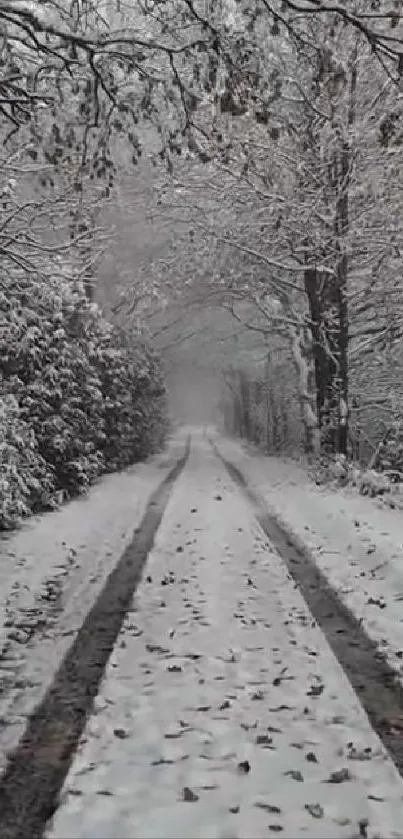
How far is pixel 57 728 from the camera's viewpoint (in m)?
5.43

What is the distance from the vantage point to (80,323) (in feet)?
64.7

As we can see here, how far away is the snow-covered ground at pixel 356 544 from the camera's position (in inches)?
316

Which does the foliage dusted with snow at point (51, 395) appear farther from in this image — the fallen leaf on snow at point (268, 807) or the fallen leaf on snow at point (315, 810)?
the fallen leaf on snow at point (315, 810)

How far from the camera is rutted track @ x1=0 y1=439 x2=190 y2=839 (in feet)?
14.3

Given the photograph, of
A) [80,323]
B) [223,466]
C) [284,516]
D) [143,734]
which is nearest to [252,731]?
[143,734]

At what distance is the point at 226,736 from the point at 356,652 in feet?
6.77

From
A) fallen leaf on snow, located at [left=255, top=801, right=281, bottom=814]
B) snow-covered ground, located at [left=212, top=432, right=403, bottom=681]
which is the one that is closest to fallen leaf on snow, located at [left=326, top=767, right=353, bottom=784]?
fallen leaf on snow, located at [left=255, top=801, right=281, bottom=814]

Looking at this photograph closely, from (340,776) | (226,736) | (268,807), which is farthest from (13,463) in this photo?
(268,807)

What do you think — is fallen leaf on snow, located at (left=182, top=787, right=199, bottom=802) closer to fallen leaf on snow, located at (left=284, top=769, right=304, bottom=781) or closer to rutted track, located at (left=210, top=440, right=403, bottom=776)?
fallen leaf on snow, located at (left=284, top=769, right=304, bottom=781)

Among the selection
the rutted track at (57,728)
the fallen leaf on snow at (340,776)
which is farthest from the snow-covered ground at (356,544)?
the rutted track at (57,728)

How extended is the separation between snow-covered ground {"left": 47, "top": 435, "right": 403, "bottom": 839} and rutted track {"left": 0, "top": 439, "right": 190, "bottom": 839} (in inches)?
4.1

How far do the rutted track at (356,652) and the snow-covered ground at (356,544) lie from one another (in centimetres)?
11

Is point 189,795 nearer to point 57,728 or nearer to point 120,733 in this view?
point 120,733

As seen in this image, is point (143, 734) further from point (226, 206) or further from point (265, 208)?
point (226, 206)
